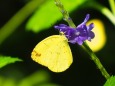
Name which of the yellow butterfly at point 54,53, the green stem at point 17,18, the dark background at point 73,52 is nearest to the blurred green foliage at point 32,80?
the dark background at point 73,52

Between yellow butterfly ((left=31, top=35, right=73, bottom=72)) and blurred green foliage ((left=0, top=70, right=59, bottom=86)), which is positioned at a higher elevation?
blurred green foliage ((left=0, top=70, right=59, bottom=86))

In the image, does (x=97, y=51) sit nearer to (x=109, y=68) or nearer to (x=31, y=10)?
(x=109, y=68)

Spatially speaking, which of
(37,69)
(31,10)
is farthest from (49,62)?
(37,69)

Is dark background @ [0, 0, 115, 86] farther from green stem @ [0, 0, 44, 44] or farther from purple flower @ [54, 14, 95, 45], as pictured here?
purple flower @ [54, 14, 95, 45]

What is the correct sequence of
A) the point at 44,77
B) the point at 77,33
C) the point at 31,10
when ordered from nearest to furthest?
1. the point at 77,33
2. the point at 31,10
3. the point at 44,77

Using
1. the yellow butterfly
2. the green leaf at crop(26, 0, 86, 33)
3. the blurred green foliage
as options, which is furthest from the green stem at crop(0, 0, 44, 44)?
the yellow butterfly

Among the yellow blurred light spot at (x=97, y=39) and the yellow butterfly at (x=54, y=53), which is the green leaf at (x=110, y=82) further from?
the yellow blurred light spot at (x=97, y=39)
